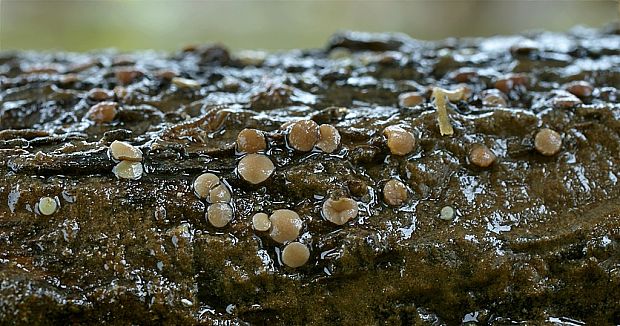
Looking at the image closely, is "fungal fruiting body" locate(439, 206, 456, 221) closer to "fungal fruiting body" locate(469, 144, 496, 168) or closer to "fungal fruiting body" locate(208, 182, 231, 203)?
"fungal fruiting body" locate(469, 144, 496, 168)

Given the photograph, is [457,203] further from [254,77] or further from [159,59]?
[159,59]

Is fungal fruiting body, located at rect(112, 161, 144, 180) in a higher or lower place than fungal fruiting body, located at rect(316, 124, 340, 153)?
lower

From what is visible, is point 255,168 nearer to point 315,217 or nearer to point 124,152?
point 315,217

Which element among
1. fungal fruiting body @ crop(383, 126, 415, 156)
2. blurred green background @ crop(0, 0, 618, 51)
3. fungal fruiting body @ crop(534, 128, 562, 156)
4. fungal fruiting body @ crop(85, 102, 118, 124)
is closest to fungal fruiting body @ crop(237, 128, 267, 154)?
fungal fruiting body @ crop(383, 126, 415, 156)

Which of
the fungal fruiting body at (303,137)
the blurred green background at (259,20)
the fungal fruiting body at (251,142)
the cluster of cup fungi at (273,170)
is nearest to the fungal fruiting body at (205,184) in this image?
the cluster of cup fungi at (273,170)

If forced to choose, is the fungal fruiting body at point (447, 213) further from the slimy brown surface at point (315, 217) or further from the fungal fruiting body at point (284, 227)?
the fungal fruiting body at point (284, 227)

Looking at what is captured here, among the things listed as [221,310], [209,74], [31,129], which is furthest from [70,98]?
[221,310]
